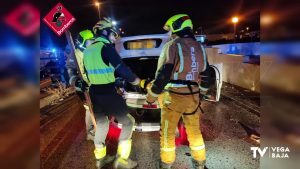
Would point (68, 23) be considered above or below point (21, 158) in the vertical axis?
above

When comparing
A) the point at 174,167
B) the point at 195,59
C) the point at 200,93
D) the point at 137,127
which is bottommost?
the point at 174,167

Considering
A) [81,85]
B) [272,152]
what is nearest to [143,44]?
[81,85]

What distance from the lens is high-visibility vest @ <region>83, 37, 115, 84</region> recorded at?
3889mm

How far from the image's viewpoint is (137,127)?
495cm

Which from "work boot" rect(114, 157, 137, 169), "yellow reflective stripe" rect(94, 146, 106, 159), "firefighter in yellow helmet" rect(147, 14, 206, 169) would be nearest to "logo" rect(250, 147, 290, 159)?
"firefighter in yellow helmet" rect(147, 14, 206, 169)

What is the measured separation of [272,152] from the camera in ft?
15.1

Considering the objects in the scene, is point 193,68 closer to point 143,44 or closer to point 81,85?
point 81,85

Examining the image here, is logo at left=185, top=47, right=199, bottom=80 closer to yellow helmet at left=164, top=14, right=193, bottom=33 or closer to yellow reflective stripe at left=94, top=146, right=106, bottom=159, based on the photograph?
yellow helmet at left=164, top=14, right=193, bottom=33

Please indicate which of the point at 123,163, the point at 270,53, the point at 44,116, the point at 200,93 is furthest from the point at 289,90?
the point at 44,116

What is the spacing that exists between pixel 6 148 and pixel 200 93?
3326 mm

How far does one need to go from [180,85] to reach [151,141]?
2.05 meters

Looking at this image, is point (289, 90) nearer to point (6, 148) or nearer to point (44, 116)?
point (44, 116)

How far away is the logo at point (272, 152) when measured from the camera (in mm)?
4446

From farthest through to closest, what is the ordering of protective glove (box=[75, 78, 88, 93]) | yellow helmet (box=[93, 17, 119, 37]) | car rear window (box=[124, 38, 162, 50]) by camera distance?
car rear window (box=[124, 38, 162, 50])
protective glove (box=[75, 78, 88, 93])
yellow helmet (box=[93, 17, 119, 37])
